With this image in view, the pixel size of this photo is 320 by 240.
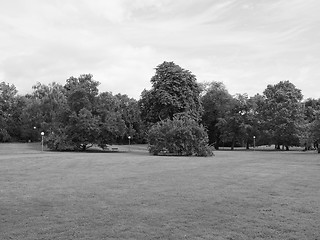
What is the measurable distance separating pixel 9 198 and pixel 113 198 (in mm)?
3318

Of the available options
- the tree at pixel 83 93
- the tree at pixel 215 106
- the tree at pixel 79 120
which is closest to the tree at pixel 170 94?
the tree at pixel 83 93

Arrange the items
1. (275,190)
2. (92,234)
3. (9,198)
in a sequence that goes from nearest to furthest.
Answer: (92,234), (9,198), (275,190)

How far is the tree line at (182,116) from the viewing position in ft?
145

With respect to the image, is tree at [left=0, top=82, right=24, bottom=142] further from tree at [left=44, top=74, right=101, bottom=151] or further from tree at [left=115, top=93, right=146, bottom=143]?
tree at [left=44, top=74, right=101, bottom=151]

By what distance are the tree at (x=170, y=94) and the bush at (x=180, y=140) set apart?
25.3 ft

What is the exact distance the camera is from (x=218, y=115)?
75.6 meters

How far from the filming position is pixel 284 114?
58844 millimetres

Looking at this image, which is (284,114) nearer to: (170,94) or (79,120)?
(170,94)

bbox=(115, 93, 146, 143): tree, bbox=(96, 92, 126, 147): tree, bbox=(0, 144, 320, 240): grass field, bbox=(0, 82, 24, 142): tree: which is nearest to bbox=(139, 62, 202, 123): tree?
bbox=(96, 92, 126, 147): tree

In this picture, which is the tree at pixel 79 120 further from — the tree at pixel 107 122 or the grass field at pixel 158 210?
the grass field at pixel 158 210

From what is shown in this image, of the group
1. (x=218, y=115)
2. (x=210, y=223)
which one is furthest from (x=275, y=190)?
(x=218, y=115)

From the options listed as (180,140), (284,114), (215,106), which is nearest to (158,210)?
(180,140)

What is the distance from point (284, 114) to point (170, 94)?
21.4 metres

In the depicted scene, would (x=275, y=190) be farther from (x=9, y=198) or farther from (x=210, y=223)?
(x=9, y=198)
